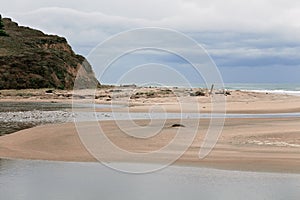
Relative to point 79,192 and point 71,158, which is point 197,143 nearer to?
point 71,158

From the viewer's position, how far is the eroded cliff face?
7444 centimetres

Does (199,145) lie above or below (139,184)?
above

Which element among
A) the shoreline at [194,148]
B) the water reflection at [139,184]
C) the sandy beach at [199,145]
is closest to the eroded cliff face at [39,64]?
the sandy beach at [199,145]

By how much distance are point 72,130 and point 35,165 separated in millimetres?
8981

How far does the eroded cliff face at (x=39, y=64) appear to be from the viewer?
244 ft

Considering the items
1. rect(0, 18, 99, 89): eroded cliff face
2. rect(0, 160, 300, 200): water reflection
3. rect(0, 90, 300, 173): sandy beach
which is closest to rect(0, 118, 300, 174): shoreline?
rect(0, 90, 300, 173): sandy beach

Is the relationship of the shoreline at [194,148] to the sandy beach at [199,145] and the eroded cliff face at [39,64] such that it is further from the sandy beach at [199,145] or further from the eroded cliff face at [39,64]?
the eroded cliff face at [39,64]

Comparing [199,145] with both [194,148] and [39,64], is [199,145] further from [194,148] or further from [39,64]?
[39,64]

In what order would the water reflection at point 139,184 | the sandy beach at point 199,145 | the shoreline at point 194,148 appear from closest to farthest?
the water reflection at point 139,184 < the shoreline at point 194,148 < the sandy beach at point 199,145

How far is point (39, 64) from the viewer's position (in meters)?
77.9

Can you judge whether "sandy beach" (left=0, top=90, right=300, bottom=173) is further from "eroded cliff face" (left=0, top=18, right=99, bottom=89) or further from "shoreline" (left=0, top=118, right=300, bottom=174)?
"eroded cliff face" (left=0, top=18, right=99, bottom=89)

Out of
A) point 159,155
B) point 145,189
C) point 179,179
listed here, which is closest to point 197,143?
point 159,155

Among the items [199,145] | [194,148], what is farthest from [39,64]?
[194,148]

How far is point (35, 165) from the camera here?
1548 cm
